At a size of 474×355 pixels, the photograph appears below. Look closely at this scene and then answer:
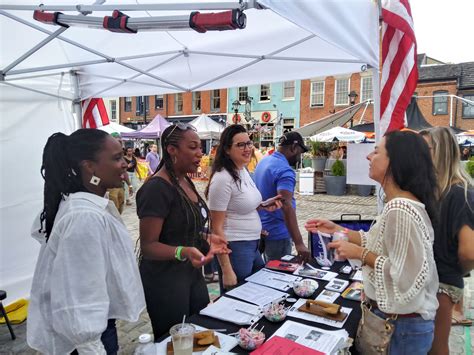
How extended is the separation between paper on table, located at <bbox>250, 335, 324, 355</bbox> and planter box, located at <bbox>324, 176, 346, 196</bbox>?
12063mm

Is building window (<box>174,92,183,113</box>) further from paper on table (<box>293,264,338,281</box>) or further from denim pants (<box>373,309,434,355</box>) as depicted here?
denim pants (<box>373,309,434,355</box>)

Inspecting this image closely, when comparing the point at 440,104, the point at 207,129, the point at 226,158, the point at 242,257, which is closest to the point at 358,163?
the point at 226,158

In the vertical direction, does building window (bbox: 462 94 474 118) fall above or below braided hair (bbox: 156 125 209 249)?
above

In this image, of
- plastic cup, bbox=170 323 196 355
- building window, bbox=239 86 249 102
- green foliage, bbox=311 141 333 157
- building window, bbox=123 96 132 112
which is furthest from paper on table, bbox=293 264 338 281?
building window, bbox=123 96 132 112

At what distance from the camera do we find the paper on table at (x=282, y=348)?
1.52m

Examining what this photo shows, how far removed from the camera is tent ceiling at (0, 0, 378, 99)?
2.38m

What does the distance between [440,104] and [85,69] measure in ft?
86.4

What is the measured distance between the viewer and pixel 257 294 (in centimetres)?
220

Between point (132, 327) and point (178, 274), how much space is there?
214cm

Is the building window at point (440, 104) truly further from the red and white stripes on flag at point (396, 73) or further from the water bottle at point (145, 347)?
the water bottle at point (145, 347)


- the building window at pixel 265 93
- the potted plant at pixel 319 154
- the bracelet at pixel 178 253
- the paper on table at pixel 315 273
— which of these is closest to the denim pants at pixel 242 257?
the paper on table at pixel 315 273

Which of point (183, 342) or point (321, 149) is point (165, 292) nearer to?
point (183, 342)

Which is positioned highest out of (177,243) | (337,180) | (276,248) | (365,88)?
(365,88)

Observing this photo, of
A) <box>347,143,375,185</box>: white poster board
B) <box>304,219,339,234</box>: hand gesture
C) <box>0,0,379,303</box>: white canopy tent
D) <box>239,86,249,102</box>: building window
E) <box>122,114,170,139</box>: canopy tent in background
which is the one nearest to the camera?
<box>304,219,339,234</box>: hand gesture
